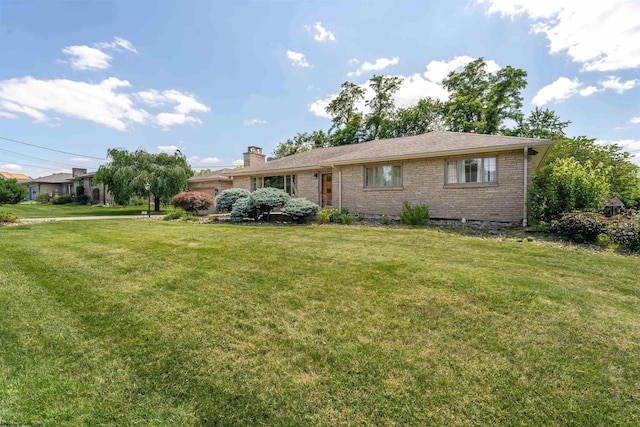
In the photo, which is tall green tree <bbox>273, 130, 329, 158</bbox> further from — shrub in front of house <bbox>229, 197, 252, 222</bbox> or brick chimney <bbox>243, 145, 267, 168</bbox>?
shrub in front of house <bbox>229, 197, 252, 222</bbox>

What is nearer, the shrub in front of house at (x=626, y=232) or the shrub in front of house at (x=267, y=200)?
the shrub in front of house at (x=626, y=232)

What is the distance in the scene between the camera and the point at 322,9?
35.3 feet

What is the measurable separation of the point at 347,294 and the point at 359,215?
9.69m

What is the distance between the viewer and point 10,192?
27.6 metres

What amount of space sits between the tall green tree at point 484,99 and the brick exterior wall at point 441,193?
748 inches

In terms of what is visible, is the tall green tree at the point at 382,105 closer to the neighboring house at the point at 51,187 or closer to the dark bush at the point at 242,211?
the dark bush at the point at 242,211

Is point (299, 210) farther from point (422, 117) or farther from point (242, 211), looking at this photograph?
point (422, 117)

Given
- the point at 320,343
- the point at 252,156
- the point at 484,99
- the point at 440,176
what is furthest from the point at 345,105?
the point at 320,343

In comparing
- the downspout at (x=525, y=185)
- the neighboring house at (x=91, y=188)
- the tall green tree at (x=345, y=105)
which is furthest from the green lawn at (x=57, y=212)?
the tall green tree at (x=345, y=105)

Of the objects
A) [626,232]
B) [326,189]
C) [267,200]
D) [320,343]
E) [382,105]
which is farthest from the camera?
[382,105]

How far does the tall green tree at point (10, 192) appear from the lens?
27.0 meters

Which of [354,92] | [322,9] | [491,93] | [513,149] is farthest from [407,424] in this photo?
[354,92]

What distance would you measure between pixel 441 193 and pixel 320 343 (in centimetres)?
1041

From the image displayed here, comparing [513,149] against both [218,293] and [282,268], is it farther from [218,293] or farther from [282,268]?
[218,293]
